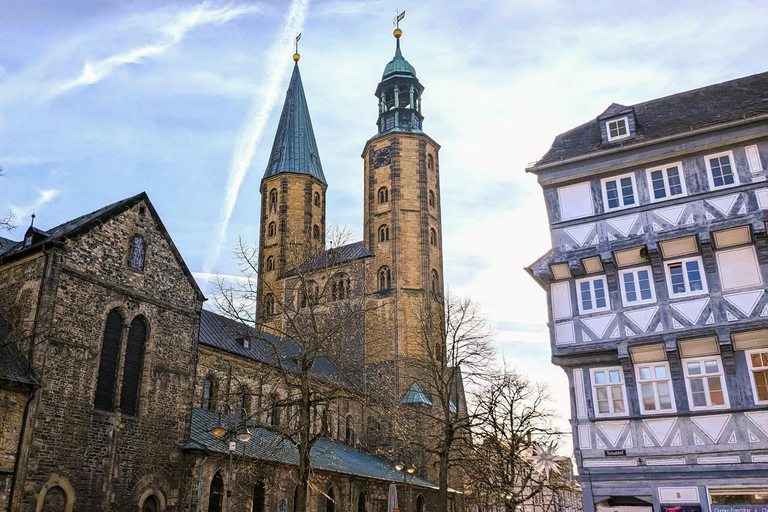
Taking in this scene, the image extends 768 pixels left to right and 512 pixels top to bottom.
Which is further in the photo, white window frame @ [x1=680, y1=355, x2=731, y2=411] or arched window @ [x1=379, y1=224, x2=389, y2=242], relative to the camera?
arched window @ [x1=379, y1=224, x2=389, y2=242]

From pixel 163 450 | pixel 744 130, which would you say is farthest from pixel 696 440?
pixel 163 450

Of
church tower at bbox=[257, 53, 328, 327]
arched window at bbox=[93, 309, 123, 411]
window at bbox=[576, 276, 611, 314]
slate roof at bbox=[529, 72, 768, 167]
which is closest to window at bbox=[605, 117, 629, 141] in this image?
slate roof at bbox=[529, 72, 768, 167]

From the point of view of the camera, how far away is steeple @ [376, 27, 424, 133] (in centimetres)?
5597

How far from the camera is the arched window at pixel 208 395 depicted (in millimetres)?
32656

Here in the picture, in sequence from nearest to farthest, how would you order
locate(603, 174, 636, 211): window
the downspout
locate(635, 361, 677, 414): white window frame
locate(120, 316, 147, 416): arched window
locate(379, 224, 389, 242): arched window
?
1. locate(635, 361, 677, 414): white window frame
2. locate(603, 174, 636, 211): window
3. locate(120, 316, 147, 416): arched window
4. the downspout
5. locate(379, 224, 389, 242): arched window

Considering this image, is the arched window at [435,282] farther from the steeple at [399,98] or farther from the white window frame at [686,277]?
the white window frame at [686,277]

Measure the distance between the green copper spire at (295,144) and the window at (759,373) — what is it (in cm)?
4523

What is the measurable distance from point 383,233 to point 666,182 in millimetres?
31999

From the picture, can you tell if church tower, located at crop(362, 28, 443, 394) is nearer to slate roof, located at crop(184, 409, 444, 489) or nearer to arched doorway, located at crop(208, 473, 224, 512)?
slate roof, located at crop(184, 409, 444, 489)

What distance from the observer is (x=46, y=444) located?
22000 millimetres

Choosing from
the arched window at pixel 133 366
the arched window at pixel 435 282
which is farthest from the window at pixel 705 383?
the arched window at pixel 435 282

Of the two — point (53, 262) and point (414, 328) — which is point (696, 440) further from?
point (414, 328)

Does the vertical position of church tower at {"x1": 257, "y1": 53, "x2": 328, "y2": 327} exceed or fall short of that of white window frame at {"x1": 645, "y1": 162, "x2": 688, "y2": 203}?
it exceeds it

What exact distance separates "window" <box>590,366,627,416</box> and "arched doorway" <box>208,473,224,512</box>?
15.1 meters
